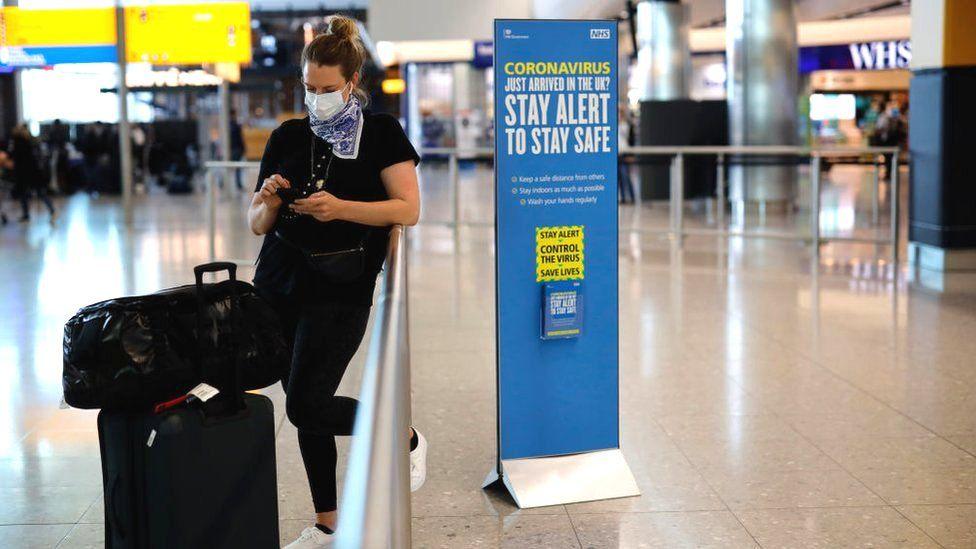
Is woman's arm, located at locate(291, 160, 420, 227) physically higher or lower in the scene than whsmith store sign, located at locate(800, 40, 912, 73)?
lower

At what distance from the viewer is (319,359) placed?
2982mm

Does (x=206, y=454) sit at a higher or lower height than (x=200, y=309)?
lower

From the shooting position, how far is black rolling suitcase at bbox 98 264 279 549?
2.49 m

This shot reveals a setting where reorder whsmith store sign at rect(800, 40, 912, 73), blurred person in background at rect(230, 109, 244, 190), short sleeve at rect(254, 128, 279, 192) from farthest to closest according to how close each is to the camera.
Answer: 1. whsmith store sign at rect(800, 40, 912, 73)
2. blurred person in background at rect(230, 109, 244, 190)
3. short sleeve at rect(254, 128, 279, 192)

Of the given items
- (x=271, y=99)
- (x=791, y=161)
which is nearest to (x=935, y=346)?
(x=791, y=161)

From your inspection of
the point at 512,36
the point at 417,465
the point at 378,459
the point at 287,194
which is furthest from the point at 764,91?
the point at 378,459

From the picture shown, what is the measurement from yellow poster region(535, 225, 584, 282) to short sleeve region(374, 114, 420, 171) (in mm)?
739

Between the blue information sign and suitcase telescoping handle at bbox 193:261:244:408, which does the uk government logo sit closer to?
the blue information sign

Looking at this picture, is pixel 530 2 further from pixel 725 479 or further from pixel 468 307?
pixel 725 479

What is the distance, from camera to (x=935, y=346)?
616 cm

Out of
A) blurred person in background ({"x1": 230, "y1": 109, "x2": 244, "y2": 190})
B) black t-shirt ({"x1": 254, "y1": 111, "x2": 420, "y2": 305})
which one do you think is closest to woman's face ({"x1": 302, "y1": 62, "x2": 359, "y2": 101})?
black t-shirt ({"x1": 254, "y1": 111, "x2": 420, "y2": 305})

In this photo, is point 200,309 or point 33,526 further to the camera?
point 33,526

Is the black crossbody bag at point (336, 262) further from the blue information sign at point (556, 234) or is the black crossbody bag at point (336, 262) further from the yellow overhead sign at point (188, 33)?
the yellow overhead sign at point (188, 33)

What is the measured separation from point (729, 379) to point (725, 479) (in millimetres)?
1619
